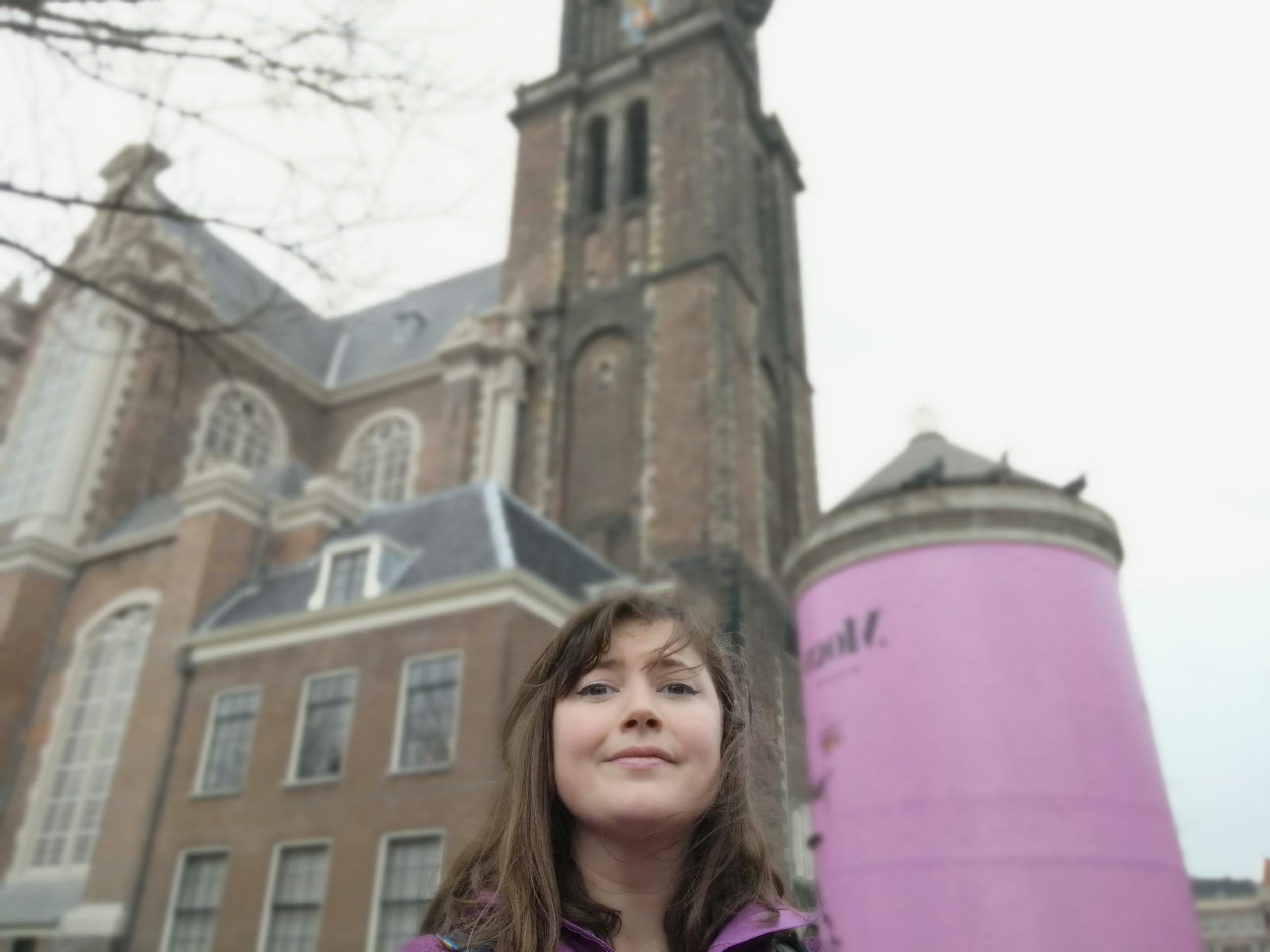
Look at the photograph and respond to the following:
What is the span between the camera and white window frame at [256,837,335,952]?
12.5 metres

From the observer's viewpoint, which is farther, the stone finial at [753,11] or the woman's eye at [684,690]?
the stone finial at [753,11]

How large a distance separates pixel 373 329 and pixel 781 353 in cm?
1352

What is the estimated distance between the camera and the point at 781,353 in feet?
85.4

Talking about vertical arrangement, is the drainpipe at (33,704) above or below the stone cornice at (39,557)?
below

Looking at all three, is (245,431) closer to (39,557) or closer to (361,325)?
(361,325)

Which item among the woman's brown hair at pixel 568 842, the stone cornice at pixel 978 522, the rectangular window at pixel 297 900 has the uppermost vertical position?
the stone cornice at pixel 978 522

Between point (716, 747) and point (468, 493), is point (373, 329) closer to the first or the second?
point (468, 493)

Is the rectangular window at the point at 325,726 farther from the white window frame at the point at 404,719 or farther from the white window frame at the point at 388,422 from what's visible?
the white window frame at the point at 388,422

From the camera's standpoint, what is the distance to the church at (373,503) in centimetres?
1274

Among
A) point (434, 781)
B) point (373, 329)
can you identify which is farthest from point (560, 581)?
point (373, 329)

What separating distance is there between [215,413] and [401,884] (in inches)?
622

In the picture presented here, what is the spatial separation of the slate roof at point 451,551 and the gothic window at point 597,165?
11606 mm

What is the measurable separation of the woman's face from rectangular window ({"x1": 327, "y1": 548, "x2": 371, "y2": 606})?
13.8 metres

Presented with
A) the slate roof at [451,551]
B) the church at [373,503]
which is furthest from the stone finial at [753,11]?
the slate roof at [451,551]
